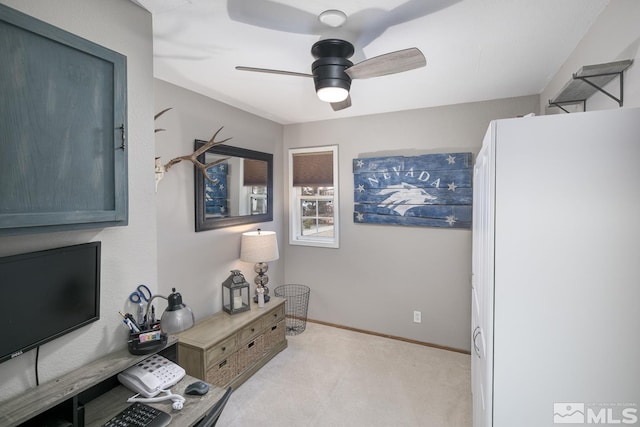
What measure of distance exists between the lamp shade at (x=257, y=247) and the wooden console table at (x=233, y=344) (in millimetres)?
494

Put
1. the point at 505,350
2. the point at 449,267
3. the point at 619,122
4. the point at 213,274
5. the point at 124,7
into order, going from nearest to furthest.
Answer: the point at 619,122 < the point at 505,350 < the point at 124,7 < the point at 213,274 < the point at 449,267

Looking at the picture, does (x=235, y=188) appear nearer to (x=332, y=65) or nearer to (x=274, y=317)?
(x=274, y=317)

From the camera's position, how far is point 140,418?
1192mm

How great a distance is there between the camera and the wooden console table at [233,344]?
229 centimetres

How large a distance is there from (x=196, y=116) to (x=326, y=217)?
6.36 feet

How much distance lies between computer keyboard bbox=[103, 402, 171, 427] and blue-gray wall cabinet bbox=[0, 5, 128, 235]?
0.77 metres

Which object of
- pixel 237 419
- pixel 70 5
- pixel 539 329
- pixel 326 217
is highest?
pixel 70 5

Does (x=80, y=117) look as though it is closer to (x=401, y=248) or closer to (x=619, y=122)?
(x=619, y=122)

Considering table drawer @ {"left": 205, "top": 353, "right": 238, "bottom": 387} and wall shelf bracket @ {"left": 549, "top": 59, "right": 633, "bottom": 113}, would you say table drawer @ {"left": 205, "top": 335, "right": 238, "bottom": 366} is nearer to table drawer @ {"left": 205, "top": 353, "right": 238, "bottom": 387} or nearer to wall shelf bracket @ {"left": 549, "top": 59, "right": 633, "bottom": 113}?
table drawer @ {"left": 205, "top": 353, "right": 238, "bottom": 387}

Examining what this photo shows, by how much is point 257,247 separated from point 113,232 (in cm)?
177

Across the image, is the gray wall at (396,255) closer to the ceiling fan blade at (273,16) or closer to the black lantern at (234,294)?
the black lantern at (234,294)

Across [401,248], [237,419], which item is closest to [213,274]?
[237,419]

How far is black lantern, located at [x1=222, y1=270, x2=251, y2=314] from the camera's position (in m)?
2.86

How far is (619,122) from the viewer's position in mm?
986
